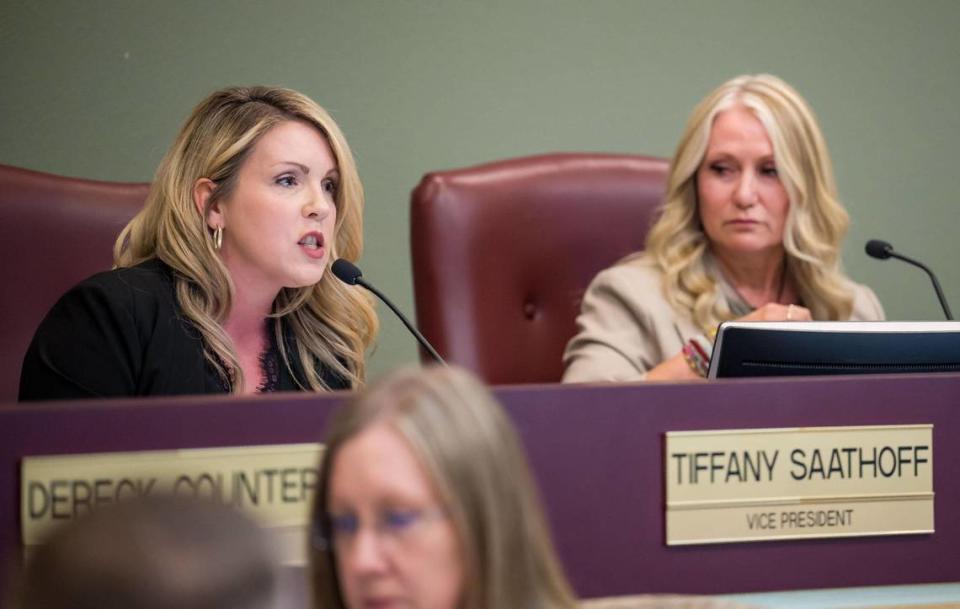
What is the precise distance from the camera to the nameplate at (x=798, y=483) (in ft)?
4.26

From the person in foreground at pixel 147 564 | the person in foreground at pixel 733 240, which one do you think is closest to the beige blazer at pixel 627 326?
the person in foreground at pixel 733 240

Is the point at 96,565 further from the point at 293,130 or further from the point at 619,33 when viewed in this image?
the point at 619,33

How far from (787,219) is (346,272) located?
110 centimetres

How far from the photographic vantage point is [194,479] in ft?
3.80

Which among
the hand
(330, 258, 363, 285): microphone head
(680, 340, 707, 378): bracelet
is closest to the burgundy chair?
(330, 258, 363, 285): microphone head

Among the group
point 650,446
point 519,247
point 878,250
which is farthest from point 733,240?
point 650,446

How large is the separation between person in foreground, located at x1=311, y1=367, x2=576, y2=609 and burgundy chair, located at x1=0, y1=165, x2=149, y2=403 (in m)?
1.48

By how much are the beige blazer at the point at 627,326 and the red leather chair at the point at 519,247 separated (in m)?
0.06

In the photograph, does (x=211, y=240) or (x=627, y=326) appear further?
(x=627, y=326)

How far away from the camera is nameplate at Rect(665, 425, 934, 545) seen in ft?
4.26

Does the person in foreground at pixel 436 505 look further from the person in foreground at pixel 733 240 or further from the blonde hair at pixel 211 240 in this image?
the person in foreground at pixel 733 240

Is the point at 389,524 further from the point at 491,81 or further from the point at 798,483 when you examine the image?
the point at 491,81

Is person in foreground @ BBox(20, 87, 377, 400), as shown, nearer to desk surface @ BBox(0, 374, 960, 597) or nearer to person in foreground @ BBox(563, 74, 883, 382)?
person in foreground @ BBox(563, 74, 883, 382)

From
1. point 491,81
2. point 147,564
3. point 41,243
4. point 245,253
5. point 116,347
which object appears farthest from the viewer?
point 491,81
